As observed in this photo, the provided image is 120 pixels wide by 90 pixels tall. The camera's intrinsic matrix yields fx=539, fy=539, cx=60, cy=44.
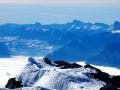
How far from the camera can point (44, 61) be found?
583ft

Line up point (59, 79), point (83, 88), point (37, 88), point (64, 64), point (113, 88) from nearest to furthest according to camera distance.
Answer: point (37, 88), point (113, 88), point (83, 88), point (59, 79), point (64, 64)

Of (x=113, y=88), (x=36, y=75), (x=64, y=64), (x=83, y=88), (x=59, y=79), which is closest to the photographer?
(x=113, y=88)

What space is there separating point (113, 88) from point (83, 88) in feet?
51.5

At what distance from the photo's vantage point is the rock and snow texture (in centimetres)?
14112

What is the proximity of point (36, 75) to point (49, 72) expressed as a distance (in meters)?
A: 5.64

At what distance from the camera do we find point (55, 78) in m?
150

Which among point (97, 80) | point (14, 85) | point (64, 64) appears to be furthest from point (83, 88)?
point (64, 64)

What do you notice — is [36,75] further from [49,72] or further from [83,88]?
[83,88]

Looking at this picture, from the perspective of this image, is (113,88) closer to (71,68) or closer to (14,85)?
(14,85)

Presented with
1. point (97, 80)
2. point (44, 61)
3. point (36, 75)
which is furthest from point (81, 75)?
point (44, 61)

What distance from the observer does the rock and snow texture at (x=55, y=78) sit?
463 feet

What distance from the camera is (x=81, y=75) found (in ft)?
488

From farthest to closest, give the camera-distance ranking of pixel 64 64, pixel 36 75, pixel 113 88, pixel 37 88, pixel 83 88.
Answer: pixel 64 64, pixel 36 75, pixel 83 88, pixel 113 88, pixel 37 88

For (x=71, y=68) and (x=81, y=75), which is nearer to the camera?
(x=81, y=75)
